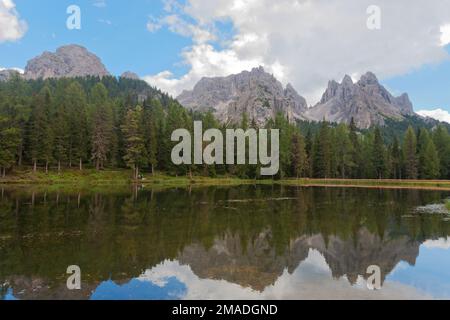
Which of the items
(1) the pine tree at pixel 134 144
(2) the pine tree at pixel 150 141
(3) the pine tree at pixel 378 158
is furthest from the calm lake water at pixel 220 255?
(3) the pine tree at pixel 378 158

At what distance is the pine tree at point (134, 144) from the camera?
273 feet

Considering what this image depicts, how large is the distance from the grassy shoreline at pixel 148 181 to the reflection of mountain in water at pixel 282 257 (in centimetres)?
Result: 5820

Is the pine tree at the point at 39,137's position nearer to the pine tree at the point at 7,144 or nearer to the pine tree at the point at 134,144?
the pine tree at the point at 7,144

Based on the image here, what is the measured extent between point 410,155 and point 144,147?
8064 cm

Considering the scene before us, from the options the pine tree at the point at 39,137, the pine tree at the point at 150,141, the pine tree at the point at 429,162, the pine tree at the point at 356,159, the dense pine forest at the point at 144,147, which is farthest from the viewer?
the pine tree at the point at 356,159

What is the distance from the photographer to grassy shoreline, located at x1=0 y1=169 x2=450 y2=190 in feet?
231

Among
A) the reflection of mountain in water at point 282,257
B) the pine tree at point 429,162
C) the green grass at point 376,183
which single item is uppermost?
the pine tree at point 429,162

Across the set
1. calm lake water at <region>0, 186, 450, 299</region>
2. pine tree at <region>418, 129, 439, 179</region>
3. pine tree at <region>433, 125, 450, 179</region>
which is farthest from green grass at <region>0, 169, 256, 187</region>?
pine tree at <region>433, 125, 450, 179</region>

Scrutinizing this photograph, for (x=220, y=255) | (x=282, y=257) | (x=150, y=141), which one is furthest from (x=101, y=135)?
(x=282, y=257)

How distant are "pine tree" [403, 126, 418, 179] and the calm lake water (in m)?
81.7

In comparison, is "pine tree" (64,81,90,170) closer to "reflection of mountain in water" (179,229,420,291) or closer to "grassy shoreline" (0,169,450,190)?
"grassy shoreline" (0,169,450,190)

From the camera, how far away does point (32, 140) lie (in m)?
76.2

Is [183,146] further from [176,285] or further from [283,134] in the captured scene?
[176,285]
